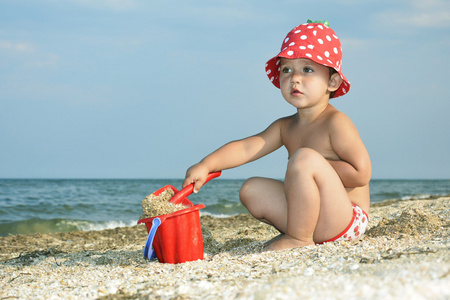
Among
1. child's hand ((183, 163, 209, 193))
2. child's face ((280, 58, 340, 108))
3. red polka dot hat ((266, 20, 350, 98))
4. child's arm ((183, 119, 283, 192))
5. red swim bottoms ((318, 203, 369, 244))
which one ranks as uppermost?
red polka dot hat ((266, 20, 350, 98))

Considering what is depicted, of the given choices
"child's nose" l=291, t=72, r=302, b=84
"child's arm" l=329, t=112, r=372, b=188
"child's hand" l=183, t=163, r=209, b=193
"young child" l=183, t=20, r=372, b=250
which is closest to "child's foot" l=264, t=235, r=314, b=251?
"young child" l=183, t=20, r=372, b=250

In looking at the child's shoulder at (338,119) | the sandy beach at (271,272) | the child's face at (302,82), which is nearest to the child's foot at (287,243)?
the sandy beach at (271,272)

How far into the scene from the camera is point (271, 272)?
6.89 feet

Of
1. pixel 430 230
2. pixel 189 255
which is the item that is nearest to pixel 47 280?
pixel 189 255

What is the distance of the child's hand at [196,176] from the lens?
3.01 meters

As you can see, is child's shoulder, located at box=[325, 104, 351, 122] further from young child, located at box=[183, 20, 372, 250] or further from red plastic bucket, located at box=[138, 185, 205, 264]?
red plastic bucket, located at box=[138, 185, 205, 264]

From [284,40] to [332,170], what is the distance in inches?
41.5

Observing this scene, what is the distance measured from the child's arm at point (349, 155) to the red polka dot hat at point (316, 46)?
16.3 inches

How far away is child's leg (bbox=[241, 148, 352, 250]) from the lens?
264 cm

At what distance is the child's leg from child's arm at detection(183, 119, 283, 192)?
0.61 meters

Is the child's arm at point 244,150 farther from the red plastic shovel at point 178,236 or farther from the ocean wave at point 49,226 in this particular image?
the ocean wave at point 49,226

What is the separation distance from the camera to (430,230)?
9.50ft

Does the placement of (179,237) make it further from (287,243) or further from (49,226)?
(49,226)

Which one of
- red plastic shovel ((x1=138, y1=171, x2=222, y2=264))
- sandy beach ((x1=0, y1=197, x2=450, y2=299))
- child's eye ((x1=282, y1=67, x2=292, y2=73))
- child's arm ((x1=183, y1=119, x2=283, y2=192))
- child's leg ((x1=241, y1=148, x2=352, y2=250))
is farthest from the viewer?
child's arm ((x1=183, y1=119, x2=283, y2=192))
